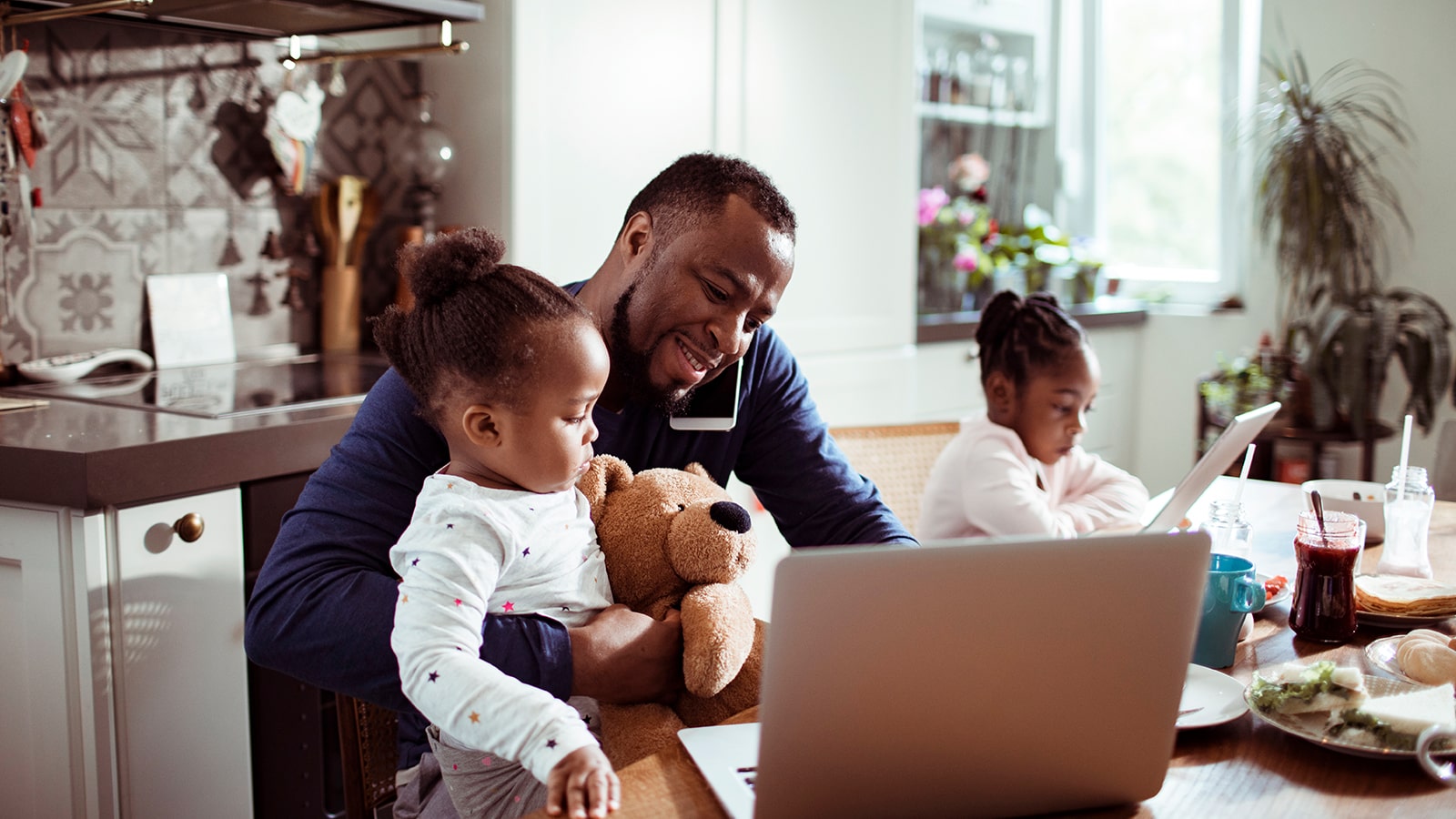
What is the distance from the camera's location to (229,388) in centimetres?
211

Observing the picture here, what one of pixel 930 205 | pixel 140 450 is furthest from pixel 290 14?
pixel 930 205

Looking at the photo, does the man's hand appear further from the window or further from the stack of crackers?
the window

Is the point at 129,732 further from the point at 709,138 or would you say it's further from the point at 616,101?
the point at 709,138

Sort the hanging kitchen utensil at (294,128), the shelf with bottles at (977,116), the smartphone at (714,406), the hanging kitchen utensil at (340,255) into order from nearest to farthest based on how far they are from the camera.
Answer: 1. the smartphone at (714,406)
2. the hanging kitchen utensil at (294,128)
3. the hanging kitchen utensil at (340,255)
4. the shelf with bottles at (977,116)

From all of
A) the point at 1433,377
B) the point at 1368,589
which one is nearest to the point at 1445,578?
the point at 1368,589

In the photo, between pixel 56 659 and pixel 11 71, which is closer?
pixel 56 659

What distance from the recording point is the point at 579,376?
1113 millimetres

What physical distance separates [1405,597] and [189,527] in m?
1.51

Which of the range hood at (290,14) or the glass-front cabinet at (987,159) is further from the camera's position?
the glass-front cabinet at (987,159)

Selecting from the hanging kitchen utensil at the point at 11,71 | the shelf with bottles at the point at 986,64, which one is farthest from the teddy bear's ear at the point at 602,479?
the shelf with bottles at the point at 986,64

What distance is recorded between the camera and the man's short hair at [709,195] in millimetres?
1411

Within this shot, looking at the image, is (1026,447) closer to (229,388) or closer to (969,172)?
(229,388)

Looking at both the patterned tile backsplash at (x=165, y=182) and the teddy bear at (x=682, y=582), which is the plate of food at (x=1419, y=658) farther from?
the patterned tile backsplash at (x=165, y=182)

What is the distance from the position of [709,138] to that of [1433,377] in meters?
2.25
